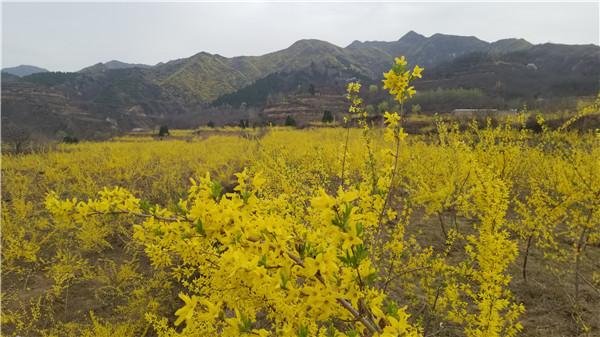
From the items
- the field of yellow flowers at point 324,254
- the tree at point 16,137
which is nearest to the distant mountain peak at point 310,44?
the tree at point 16,137

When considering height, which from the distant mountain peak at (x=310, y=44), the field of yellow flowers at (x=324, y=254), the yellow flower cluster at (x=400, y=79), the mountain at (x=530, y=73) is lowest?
the field of yellow flowers at (x=324, y=254)

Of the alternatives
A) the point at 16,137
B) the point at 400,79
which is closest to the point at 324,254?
the point at 400,79

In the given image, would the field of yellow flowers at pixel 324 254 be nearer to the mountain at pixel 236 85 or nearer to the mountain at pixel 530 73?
the mountain at pixel 236 85

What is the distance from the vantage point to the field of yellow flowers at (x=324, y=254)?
1446 millimetres

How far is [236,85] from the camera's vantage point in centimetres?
10262

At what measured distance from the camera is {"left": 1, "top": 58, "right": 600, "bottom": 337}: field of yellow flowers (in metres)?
1.45

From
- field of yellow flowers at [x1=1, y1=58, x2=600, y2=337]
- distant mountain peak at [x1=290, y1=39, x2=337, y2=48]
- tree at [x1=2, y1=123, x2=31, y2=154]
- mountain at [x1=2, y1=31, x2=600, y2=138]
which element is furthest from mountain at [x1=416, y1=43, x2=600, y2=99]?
distant mountain peak at [x1=290, y1=39, x2=337, y2=48]

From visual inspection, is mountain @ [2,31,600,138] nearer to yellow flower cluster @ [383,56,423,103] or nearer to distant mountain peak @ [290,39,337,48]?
distant mountain peak @ [290,39,337,48]

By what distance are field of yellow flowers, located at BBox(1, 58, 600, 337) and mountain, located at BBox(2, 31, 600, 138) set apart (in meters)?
32.5

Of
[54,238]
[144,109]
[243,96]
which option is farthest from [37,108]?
[54,238]

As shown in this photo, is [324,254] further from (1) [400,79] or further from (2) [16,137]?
(2) [16,137]

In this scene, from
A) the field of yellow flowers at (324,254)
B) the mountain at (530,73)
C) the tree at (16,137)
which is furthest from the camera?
the mountain at (530,73)

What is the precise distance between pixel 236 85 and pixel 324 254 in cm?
10664

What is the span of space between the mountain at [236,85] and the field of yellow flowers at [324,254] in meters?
32.5
